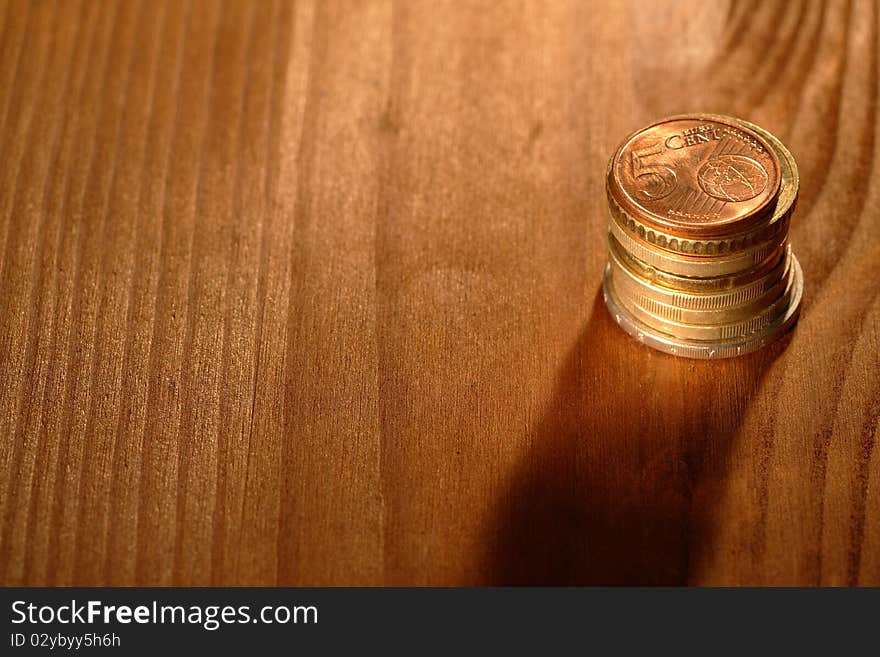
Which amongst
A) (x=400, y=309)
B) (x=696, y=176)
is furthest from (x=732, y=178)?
(x=400, y=309)

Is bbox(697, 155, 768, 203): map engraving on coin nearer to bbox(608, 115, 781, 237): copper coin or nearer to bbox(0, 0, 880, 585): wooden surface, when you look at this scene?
bbox(608, 115, 781, 237): copper coin

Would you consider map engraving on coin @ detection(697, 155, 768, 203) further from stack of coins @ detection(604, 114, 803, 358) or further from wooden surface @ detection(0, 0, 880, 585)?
wooden surface @ detection(0, 0, 880, 585)

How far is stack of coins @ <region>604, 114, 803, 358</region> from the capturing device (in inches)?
27.6

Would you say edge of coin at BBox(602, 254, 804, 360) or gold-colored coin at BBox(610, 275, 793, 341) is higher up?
gold-colored coin at BBox(610, 275, 793, 341)

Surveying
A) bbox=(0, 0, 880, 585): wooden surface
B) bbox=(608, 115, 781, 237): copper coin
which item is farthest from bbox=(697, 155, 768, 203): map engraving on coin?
bbox=(0, 0, 880, 585): wooden surface

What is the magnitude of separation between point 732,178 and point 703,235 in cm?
5

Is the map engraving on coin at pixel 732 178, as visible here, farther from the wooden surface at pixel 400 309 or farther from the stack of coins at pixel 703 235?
the wooden surface at pixel 400 309

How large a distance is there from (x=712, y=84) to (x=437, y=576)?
0.44 meters

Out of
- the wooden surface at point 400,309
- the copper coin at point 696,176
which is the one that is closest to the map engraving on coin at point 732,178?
the copper coin at point 696,176

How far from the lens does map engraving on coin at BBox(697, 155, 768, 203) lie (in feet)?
2.33

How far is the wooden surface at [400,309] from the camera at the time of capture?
0.72 m

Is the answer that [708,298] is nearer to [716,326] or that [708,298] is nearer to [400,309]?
[716,326]

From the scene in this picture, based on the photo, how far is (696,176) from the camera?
72cm

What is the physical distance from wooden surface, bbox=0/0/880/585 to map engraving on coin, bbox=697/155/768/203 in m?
0.12
